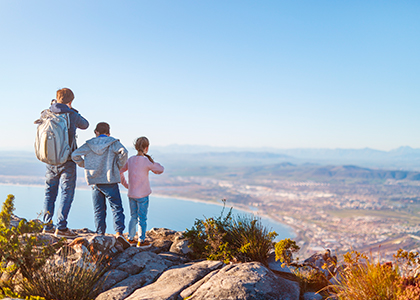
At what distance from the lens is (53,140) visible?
5055mm

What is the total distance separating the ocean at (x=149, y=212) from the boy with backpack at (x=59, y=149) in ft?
78.8

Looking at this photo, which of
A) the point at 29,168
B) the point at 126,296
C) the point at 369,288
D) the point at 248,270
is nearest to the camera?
the point at 369,288

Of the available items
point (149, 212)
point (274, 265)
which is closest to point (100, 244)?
point (274, 265)

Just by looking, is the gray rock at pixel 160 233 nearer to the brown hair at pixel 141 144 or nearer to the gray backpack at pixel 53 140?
the brown hair at pixel 141 144

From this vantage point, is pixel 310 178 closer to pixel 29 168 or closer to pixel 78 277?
pixel 29 168

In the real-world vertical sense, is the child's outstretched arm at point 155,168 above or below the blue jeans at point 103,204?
above

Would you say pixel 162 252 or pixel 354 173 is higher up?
pixel 162 252

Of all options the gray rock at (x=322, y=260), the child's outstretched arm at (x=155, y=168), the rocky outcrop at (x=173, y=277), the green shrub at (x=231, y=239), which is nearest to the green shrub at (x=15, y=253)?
the rocky outcrop at (x=173, y=277)

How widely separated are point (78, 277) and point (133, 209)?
1.94m

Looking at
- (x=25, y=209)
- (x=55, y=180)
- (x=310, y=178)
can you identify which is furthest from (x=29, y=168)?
(x=310, y=178)

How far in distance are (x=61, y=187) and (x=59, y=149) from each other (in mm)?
749

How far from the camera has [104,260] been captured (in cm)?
427

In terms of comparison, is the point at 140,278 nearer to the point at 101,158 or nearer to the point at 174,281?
the point at 174,281

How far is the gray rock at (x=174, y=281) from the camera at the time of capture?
342cm
